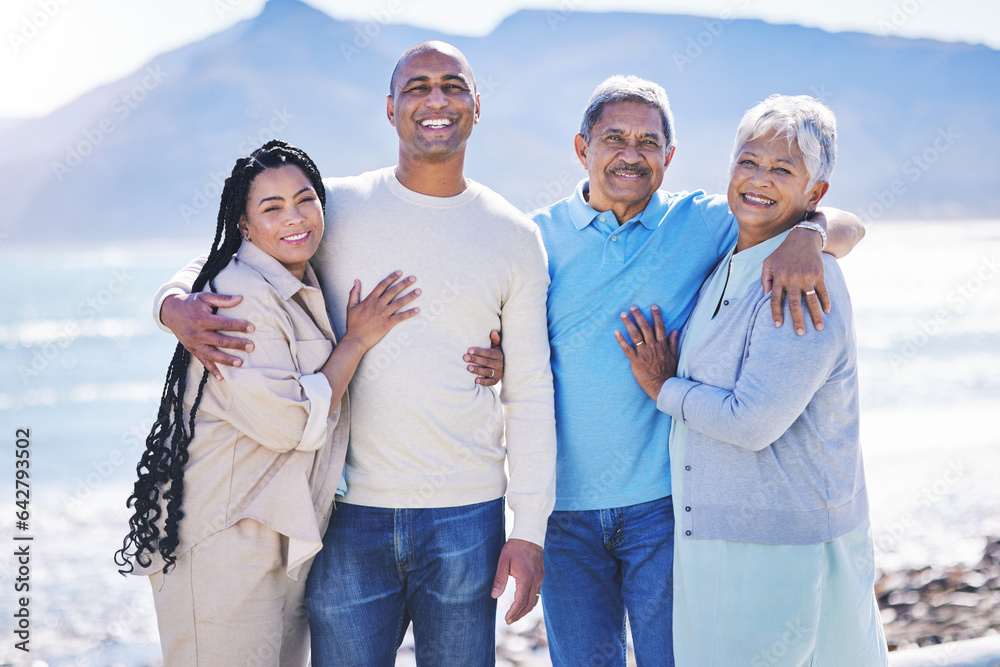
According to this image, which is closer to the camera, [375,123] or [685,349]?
[685,349]

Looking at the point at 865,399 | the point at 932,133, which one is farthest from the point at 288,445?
the point at 932,133

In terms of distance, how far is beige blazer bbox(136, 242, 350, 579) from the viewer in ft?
7.01

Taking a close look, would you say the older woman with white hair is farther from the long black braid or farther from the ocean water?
the ocean water

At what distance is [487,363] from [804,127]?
3.92 ft

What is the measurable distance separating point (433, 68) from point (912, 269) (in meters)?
31.1

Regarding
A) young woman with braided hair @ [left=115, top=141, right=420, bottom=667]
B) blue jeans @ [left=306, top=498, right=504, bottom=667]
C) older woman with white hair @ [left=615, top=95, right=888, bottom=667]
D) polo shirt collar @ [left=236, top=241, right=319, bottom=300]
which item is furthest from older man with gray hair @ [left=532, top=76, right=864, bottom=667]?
polo shirt collar @ [left=236, top=241, right=319, bottom=300]

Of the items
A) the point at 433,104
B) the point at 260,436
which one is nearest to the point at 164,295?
the point at 260,436

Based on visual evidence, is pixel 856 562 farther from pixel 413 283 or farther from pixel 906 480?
pixel 906 480

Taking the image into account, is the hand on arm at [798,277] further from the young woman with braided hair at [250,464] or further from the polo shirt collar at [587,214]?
the young woman with braided hair at [250,464]

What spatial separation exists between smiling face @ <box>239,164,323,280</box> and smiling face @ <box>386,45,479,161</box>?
39 centimetres

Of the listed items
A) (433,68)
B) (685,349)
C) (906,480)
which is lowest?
(906,480)

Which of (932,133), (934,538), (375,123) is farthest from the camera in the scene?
(932,133)

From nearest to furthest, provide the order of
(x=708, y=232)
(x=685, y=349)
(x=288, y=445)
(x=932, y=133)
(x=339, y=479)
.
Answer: (x=288, y=445) < (x=339, y=479) < (x=685, y=349) < (x=708, y=232) < (x=932, y=133)

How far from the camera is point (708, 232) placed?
9.18 feet
